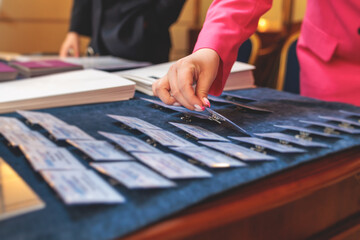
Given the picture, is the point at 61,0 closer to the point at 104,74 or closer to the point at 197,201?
the point at 104,74

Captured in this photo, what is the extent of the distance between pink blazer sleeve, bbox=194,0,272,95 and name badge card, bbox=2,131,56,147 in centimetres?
36

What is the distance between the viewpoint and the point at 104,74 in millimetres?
920

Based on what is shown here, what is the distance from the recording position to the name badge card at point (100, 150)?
17.3 inches

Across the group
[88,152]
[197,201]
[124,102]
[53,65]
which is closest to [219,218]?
[197,201]

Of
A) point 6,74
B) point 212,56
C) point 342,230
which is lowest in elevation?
point 342,230

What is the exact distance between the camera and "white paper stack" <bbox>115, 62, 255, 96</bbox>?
930 millimetres

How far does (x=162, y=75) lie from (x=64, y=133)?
0.45m

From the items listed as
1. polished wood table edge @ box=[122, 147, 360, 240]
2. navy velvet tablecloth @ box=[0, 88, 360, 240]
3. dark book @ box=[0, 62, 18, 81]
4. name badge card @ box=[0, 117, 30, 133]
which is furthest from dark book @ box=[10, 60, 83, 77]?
polished wood table edge @ box=[122, 147, 360, 240]

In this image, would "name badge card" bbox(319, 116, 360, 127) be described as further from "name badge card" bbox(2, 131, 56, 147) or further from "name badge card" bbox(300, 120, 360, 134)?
"name badge card" bbox(2, 131, 56, 147)

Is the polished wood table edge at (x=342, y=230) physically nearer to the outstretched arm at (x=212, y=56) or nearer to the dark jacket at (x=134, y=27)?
the outstretched arm at (x=212, y=56)

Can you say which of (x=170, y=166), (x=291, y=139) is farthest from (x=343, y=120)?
(x=170, y=166)

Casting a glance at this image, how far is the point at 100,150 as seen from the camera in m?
0.46

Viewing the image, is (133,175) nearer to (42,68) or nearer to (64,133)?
(64,133)

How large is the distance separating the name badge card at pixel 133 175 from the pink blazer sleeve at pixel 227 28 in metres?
0.38
